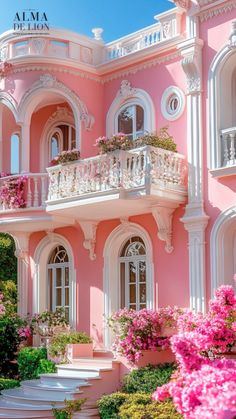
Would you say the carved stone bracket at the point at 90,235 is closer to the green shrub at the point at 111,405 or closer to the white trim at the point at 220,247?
the white trim at the point at 220,247

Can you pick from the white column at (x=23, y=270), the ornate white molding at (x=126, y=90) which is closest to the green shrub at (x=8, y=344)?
the white column at (x=23, y=270)

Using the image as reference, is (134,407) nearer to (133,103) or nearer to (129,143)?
(129,143)

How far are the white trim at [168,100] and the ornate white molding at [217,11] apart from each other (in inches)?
67.0

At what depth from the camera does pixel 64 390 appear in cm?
1470

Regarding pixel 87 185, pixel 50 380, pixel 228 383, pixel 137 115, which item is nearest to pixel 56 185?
pixel 87 185

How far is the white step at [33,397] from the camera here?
14438 mm

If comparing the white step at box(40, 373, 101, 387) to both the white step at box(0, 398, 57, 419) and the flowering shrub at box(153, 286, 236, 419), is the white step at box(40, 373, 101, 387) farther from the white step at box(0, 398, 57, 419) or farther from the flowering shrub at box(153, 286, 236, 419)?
the flowering shrub at box(153, 286, 236, 419)

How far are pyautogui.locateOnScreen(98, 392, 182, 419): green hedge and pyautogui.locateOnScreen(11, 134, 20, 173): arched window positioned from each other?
8.28 m

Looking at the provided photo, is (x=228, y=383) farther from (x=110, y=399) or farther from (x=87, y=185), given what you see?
(x=87, y=185)

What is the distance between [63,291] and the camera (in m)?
19.1

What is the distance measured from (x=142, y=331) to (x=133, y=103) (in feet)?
19.3

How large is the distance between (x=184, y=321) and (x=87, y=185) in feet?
14.4

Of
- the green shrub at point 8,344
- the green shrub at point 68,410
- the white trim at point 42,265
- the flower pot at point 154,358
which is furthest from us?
the white trim at point 42,265

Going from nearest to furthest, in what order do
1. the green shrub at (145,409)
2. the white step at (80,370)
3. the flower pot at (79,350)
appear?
the green shrub at (145,409), the white step at (80,370), the flower pot at (79,350)
